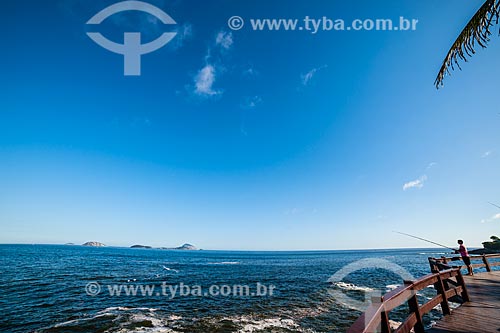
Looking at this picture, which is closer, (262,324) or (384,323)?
(384,323)

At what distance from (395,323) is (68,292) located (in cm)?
2378

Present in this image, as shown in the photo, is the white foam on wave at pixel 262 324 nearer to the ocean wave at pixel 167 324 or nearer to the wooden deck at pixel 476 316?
the ocean wave at pixel 167 324

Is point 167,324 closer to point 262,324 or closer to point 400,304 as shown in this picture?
point 262,324

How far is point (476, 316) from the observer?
19.4 ft

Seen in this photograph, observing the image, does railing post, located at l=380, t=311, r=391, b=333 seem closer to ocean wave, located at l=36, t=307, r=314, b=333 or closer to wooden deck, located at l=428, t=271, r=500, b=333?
wooden deck, located at l=428, t=271, r=500, b=333

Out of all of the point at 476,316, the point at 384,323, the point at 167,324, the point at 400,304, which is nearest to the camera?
the point at 384,323

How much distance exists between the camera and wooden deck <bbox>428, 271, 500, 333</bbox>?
511cm

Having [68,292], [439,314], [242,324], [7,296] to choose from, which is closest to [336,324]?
[242,324]

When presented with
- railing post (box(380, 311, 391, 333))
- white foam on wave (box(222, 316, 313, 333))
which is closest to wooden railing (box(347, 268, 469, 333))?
railing post (box(380, 311, 391, 333))

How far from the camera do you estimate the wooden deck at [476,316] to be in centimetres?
511

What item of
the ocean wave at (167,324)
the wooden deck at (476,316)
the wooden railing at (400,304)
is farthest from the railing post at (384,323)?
the ocean wave at (167,324)

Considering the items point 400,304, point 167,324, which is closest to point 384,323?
point 400,304

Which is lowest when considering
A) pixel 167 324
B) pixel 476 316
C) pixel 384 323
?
pixel 167 324

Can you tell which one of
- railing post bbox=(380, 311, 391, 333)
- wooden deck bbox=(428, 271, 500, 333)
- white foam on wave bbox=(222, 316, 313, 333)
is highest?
railing post bbox=(380, 311, 391, 333)
